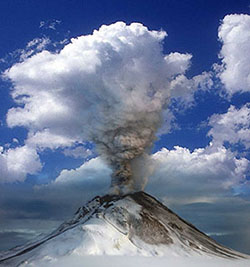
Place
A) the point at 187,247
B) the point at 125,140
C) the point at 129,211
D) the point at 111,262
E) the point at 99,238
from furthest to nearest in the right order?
the point at 125,140
the point at 129,211
the point at 187,247
the point at 99,238
the point at 111,262

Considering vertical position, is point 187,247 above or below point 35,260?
above

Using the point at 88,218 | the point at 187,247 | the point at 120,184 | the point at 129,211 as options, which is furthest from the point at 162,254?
the point at 120,184

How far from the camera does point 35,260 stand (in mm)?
97188

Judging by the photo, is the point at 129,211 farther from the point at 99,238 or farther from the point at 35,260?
the point at 35,260

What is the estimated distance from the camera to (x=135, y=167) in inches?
5837

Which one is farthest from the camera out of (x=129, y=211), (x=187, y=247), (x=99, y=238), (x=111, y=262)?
(x=129, y=211)

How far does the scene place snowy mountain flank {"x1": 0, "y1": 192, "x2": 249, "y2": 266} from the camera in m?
102

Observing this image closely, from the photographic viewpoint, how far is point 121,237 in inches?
4355

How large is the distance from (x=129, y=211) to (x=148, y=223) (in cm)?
739

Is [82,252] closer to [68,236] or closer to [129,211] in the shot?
[68,236]

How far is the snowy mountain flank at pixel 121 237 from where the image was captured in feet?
333

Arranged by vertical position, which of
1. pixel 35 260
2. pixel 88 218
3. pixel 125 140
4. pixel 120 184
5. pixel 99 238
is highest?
pixel 125 140

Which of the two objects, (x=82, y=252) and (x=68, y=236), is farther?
(x=68, y=236)

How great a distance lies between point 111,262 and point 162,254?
717 inches
